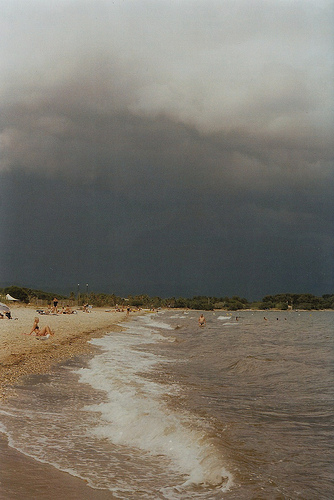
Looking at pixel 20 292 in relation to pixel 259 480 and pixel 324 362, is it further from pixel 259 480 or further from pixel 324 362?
pixel 259 480

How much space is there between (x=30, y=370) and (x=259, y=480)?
9158 millimetres

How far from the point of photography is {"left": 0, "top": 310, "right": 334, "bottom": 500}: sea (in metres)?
4.98

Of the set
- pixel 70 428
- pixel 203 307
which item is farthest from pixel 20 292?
pixel 203 307

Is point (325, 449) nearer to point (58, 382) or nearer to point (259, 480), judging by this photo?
point (259, 480)

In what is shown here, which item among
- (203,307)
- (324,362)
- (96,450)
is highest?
(96,450)

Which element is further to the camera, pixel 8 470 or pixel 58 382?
pixel 58 382

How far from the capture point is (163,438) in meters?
6.97

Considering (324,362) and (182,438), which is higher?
(182,438)

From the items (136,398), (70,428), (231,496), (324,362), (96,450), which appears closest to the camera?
(231,496)

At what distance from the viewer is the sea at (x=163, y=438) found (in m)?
4.98

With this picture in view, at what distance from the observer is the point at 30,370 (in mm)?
12547

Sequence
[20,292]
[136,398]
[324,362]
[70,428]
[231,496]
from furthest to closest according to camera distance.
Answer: [20,292] < [324,362] < [136,398] < [70,428] < [231,496]

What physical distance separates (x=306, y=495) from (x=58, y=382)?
7.98 metres

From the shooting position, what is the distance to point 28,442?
6367mm
